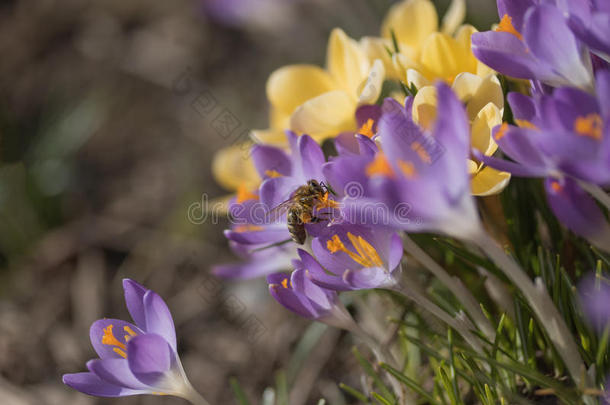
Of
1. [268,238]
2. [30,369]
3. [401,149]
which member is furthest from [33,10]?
[401,149]

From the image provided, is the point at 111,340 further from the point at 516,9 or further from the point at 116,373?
the point at 516,9

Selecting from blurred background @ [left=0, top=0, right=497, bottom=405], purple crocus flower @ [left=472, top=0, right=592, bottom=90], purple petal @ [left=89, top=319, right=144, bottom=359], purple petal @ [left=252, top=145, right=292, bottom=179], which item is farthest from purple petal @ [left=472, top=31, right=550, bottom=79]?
blurred background @ [left=0, top=0, right=497, bottom=405]

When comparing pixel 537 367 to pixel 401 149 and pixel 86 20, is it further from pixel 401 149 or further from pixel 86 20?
pixel 86 20

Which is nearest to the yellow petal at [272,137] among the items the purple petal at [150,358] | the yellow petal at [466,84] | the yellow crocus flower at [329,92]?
the yellow crocus flower at [329,92]

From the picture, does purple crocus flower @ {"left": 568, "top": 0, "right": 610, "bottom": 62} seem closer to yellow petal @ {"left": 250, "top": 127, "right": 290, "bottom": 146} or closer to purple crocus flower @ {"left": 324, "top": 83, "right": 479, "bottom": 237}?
purple crocus flower @ {"left": 324, "top": 83, "right": 479, "bottom": 237}

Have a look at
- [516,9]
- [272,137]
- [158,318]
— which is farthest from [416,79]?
[158,318]

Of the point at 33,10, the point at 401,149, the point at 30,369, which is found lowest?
the point at 30,369
